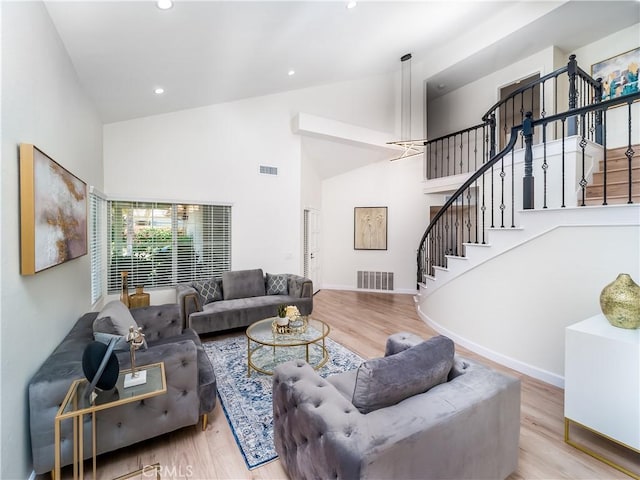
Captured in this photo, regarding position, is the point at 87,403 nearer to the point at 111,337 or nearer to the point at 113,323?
the point at 111,337

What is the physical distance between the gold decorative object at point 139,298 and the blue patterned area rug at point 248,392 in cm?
121

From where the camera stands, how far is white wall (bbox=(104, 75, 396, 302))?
4.55 meters

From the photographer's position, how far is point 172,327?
3.28 metres

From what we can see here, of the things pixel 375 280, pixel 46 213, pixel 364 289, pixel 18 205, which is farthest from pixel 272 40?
pixel 364 289

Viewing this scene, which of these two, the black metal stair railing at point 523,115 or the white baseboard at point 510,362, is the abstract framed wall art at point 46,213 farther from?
the black metal stair railing at point 523,115

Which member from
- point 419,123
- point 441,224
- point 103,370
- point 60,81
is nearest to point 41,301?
point 103,370

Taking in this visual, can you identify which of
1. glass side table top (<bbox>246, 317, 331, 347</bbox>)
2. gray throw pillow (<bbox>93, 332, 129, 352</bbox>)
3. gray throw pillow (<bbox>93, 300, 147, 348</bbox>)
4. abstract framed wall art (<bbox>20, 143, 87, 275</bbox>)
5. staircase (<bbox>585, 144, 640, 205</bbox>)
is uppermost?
staircase (<bbox>585, 144, 640, 205</bbox>)

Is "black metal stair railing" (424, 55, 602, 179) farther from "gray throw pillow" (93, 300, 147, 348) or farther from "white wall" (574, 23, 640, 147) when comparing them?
"gray throw pillow" (93, 300, 147, 348)

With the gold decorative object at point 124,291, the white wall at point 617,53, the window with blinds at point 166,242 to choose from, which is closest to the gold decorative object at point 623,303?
the white wall at point 617,53

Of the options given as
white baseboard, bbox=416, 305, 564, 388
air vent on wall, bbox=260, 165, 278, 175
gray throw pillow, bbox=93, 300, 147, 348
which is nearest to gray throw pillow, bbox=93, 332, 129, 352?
gray throw pillow, bbox=93, 300, 147, 348

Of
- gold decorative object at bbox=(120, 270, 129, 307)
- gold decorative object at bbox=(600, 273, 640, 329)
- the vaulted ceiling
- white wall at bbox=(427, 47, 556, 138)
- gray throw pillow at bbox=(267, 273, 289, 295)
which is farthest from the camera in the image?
white wall at bbox=(427, 47, 556, 138)

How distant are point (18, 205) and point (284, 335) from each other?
99.2 inches

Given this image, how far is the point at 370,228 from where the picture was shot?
7496 millimetres

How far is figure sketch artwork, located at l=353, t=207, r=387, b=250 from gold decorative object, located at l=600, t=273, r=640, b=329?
535cm
